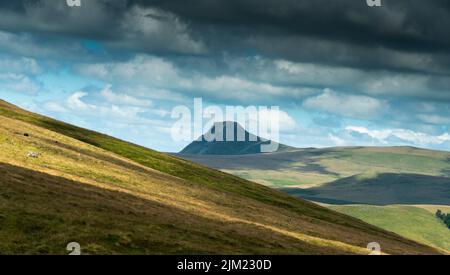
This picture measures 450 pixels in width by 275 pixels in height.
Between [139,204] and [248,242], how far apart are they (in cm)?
1509

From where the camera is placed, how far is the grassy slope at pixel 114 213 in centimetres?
5197

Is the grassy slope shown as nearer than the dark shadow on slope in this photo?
No

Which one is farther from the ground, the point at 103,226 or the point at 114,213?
the point at 114,213

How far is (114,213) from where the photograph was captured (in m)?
62.9

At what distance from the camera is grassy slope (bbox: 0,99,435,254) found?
171 feet

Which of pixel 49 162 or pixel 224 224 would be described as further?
pixel 49 162

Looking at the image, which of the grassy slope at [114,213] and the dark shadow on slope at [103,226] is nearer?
the dark shadow on slope at [103,226]

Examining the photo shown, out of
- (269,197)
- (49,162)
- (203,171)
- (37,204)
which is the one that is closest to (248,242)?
(37,204)

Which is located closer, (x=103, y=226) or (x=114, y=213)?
(x=103, y=226)
